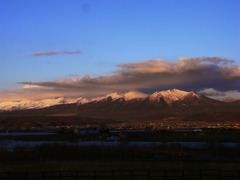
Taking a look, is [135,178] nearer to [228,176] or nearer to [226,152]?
[228,176]

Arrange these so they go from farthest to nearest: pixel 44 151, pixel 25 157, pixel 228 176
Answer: pixel 44 151
pixel 25 157
pixel 228 176

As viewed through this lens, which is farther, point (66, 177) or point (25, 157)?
point (25, 157)

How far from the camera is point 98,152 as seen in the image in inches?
3499

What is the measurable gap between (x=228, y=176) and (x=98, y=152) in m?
49.0

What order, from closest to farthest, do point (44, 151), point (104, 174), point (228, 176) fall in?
point (228, 176) < point (104, 174) < point (44, 151)

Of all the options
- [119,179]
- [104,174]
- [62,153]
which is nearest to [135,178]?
[119,179]

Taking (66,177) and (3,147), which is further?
(3,147)

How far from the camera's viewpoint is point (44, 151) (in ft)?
296

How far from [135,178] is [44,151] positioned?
50.0 metres

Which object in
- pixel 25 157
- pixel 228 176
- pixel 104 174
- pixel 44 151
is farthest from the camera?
Result: pixel 44 151

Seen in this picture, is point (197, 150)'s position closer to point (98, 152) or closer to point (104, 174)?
point (98, 152)

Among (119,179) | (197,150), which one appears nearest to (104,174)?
(119,179)

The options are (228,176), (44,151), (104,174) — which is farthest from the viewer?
(44,151)

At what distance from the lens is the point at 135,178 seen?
44500mm
